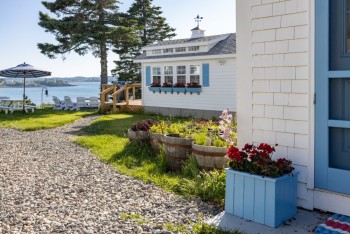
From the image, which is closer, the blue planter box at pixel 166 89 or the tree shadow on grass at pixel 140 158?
the tree shadow on grass at pixel 140 158

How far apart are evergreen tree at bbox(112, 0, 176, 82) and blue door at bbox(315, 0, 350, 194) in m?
24.8

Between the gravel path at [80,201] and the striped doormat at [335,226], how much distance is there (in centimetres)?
123

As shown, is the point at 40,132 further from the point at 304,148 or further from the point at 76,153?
the point at 304,148

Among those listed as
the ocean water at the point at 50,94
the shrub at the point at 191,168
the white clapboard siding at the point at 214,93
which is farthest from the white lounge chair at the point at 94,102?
the shrub at the point at 191,168

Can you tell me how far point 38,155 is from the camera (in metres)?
8.05

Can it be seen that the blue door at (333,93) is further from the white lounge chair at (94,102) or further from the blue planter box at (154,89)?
the white lounge chair at (94,102)

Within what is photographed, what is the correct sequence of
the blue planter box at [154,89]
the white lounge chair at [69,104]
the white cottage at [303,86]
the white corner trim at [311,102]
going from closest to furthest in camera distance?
the white cottage at [303,86] < the white corner trim at [311,102] < the blue planter box at [154,89] < the white lounge chair at [69,104]

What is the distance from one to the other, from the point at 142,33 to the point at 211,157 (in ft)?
84.3

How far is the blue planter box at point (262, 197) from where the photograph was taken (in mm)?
3621

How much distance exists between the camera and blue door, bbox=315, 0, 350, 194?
3717 mm

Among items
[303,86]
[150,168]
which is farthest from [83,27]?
[303,86]

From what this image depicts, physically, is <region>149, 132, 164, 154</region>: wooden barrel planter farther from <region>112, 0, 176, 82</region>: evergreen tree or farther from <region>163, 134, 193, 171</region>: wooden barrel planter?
<region>112, 0, 176, 82</region>: evergreen tree

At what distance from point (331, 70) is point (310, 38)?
1.39 feet

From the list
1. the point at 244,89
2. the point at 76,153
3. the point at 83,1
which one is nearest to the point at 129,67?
the point at 83,1
